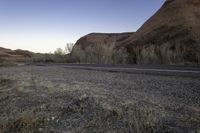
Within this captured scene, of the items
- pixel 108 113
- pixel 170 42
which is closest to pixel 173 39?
pixel 170 42

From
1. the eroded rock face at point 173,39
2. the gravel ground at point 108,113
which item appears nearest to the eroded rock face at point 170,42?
the eroded rock face at point 173,39

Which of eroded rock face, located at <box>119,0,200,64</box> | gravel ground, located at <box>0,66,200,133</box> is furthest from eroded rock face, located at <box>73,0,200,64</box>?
gravel ground, located at <box>0,66,200,133</box>

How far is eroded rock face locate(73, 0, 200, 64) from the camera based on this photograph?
18719mm

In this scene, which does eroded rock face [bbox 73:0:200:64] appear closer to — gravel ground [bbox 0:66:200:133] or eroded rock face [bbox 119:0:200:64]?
eroded rock face [bbox 119:0:200:64]

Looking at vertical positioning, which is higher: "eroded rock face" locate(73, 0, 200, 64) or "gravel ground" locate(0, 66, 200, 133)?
"eroded rock face" locate(73, 0, 200, 64)

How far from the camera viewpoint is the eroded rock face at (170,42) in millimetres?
18719

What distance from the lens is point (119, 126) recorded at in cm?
305

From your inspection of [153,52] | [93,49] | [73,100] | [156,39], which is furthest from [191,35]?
[73,100]

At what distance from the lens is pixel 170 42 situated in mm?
23953

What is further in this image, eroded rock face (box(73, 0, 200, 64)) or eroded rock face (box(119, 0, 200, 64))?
eroded rock face (box(73, 0, 200, 64))

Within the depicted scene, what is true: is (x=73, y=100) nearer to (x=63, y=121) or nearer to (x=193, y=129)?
(x=63, y=121)

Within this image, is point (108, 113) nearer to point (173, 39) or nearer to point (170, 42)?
point (170, 42)

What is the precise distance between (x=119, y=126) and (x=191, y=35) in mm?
23582

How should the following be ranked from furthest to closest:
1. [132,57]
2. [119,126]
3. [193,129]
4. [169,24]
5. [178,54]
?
1. [169,24]
2. [132,57]
3. [178,54]
4. [119,126]
5. [193,129]
